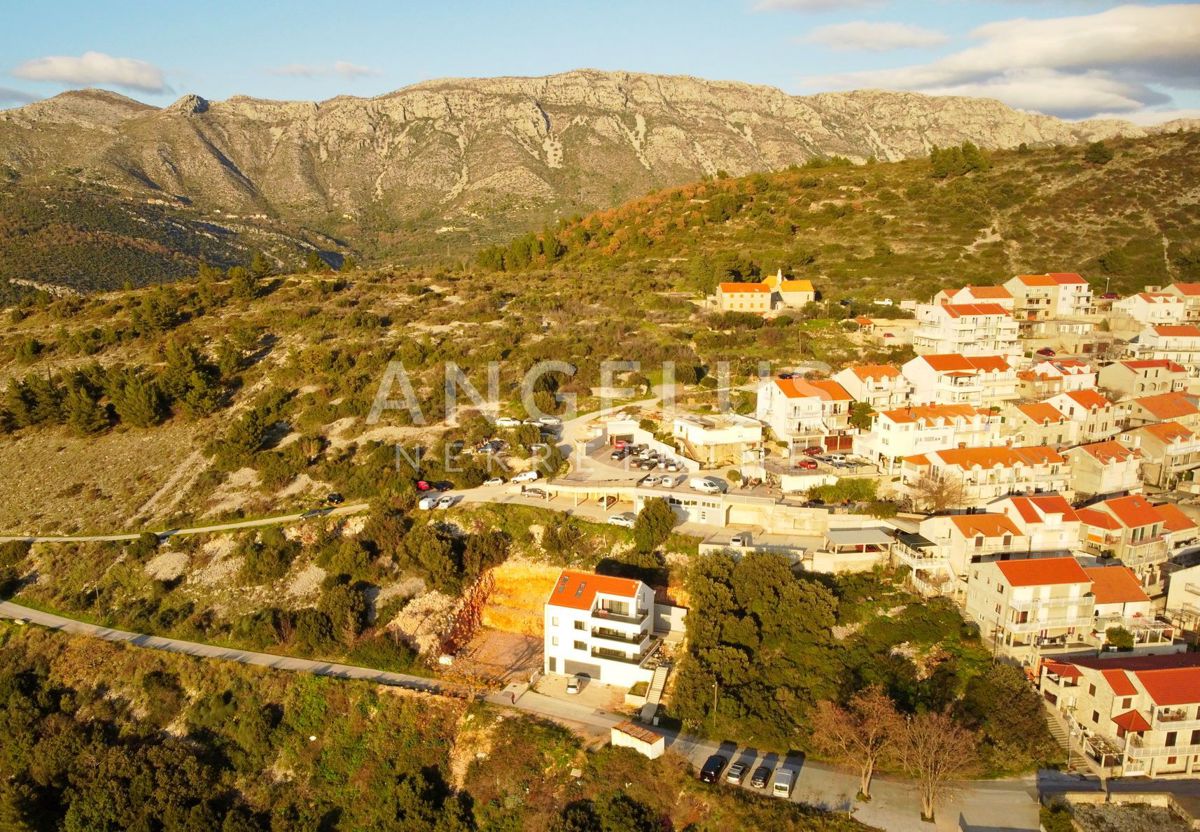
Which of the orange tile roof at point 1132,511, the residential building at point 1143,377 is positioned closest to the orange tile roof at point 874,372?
the orange tile roof at point 1132,511

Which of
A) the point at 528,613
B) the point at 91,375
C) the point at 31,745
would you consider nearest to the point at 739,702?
the point at 528,613

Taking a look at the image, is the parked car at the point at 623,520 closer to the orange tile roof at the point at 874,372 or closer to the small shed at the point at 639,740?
the small shed at the point at 639,740

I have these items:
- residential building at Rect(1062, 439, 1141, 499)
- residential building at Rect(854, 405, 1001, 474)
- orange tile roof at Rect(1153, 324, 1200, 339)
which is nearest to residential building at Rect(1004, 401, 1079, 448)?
residential building at Rect(854, 405, 1001, 474)

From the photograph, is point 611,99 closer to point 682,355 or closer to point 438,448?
point 682,355

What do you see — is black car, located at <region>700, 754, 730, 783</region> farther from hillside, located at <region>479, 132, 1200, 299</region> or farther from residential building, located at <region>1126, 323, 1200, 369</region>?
hillside, located at <region>479, 132, 1200, 299</region>

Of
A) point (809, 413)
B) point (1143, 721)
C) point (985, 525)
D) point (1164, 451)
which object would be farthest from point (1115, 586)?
point (809, 413)

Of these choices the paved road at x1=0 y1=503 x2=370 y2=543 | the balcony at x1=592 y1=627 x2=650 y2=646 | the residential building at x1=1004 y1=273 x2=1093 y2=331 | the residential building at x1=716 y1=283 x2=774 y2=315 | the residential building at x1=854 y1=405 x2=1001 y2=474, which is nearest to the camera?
the balcony at x1=592 y1=627 x2=650 y2=646

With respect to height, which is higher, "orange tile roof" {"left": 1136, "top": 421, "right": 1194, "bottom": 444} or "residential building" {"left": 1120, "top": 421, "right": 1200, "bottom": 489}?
"orange tile roof" {"left": 1136, "top": 421, "right": 1194, "bottom": 444}
